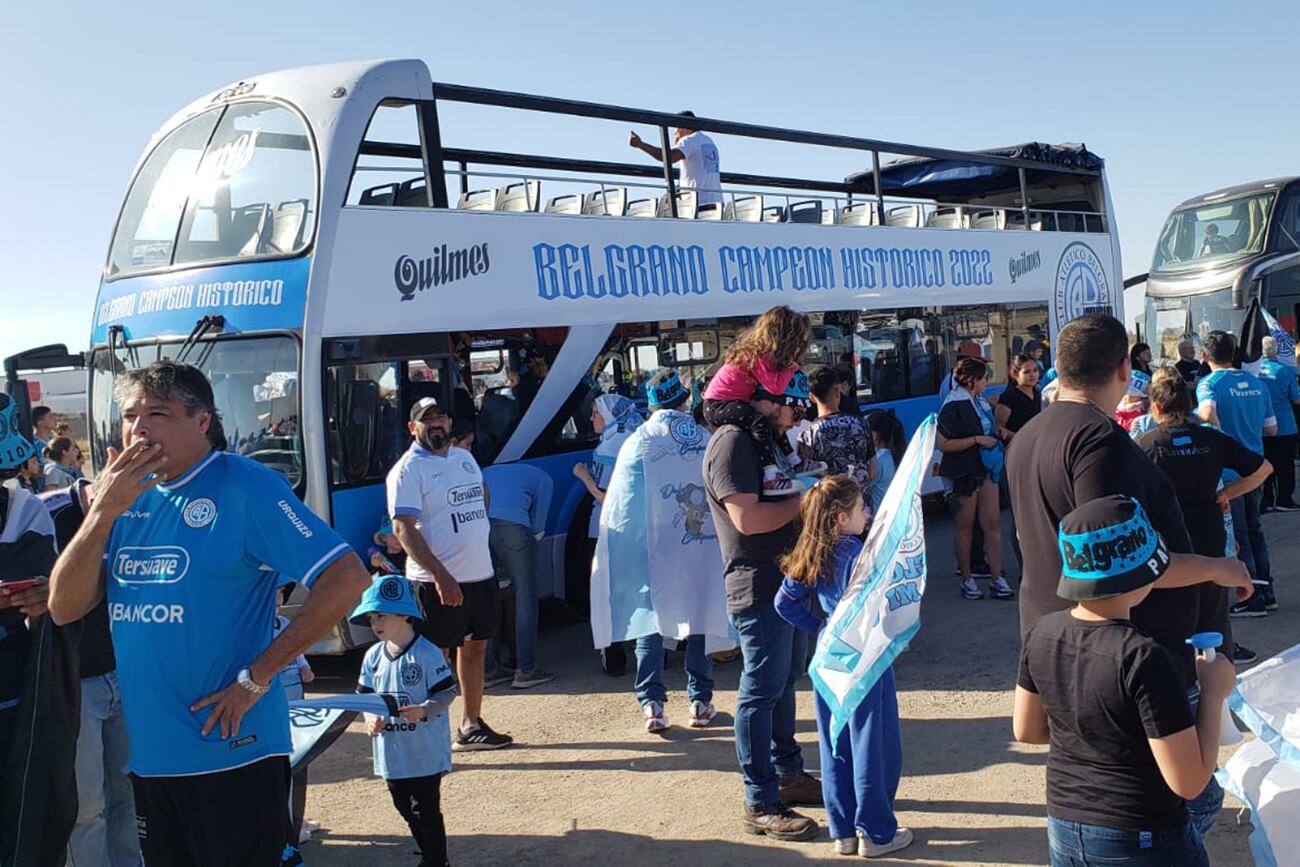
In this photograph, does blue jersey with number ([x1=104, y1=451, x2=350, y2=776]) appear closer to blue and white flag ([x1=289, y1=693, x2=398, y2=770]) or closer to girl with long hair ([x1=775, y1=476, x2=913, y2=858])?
blue and white flag ([x1=289, y1=693, x2=398, y2=770])

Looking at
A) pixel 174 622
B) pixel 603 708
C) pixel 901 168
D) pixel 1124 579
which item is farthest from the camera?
pixel 901 168

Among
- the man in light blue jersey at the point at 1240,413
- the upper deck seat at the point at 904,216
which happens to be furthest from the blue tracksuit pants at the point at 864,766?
the upper deck seat at the point at 904,216

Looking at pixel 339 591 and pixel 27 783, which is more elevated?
pixel 339 591

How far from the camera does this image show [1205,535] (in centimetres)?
499

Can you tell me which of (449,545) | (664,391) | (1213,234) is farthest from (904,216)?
(1213,234)

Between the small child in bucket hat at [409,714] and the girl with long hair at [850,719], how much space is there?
4.50 feet

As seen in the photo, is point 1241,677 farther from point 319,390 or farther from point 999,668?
point 319,390

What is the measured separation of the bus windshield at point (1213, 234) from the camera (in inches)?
802

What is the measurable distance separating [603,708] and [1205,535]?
342 centimetres

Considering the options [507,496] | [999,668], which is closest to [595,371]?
[507,496]

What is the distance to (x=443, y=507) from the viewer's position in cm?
604

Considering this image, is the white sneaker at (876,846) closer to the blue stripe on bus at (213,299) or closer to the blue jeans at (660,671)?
the blue jeans at (660,671)

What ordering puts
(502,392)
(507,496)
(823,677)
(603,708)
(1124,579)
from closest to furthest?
(1124,579) → (823,677) → (603,708) → (507,496) → (502,392)

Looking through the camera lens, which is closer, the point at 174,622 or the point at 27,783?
the point at 174,622
